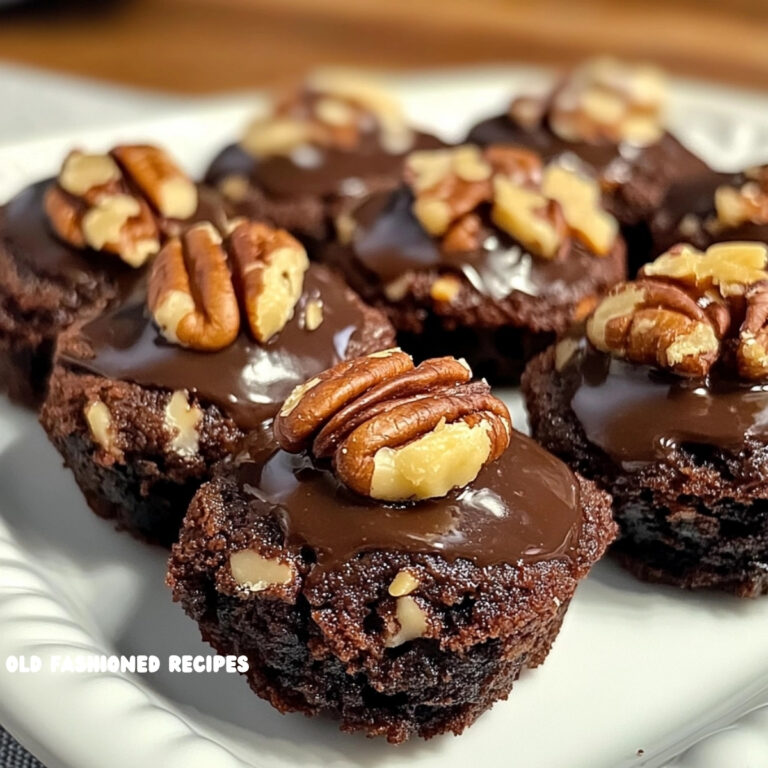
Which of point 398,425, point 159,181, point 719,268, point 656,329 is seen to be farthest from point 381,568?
point 159,181

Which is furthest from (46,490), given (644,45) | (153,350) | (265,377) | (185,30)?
(644,45)

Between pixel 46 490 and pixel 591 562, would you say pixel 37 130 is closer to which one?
pixel 46 490

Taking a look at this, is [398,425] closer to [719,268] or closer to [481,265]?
[719,268]

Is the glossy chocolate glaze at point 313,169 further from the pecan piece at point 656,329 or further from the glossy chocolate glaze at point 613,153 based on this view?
the pecan piece at point 656,329

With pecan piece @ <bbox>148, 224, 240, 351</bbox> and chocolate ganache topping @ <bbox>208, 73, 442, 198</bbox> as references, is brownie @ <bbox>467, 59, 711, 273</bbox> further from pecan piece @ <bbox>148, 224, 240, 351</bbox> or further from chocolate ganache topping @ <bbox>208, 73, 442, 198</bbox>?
pecan piece @ <bbox>148, 224, 240, 351</bbox>

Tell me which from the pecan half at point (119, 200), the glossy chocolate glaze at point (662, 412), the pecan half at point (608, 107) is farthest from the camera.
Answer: the pecan half at point (608, 107)

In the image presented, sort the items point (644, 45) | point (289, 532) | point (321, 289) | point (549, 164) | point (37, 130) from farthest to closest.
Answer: point (644, 45) < point (37, 130) < point (549, 164) < point (321, 289) < point (289, 532)

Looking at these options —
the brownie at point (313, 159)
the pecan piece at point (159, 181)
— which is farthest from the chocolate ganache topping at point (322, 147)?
the pecan piece at point (159, 181)
